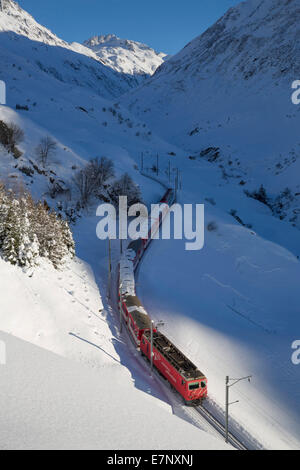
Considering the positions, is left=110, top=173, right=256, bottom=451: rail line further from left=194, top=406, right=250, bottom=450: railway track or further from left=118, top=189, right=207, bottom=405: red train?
left=118, top=189, right=207, bottom=405: red train

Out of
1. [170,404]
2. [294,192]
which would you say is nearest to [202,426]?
[170,404]

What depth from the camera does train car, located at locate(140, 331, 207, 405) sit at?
61.5ft

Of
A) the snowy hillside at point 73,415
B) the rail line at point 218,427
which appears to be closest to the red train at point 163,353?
the rail line at point 218,427

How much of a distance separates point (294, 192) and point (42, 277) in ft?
211

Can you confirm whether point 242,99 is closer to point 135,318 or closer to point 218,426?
point 135,318

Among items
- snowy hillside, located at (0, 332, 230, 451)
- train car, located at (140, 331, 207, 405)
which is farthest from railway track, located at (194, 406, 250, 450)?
snowy hillside, located at (0, 332, 230, 451)

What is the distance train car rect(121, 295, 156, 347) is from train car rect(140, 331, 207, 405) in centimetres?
122

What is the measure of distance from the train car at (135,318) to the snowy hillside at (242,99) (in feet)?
156

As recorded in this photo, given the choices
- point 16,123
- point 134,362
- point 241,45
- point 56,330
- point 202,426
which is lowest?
point 202,426

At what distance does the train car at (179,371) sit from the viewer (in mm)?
18734

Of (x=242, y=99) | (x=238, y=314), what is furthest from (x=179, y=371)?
(x=242, y=99)

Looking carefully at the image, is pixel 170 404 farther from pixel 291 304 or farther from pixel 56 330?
pixel 291 304

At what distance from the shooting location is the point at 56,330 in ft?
61.8

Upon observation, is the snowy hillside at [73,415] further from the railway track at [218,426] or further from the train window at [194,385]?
the railway track at [218,426]
